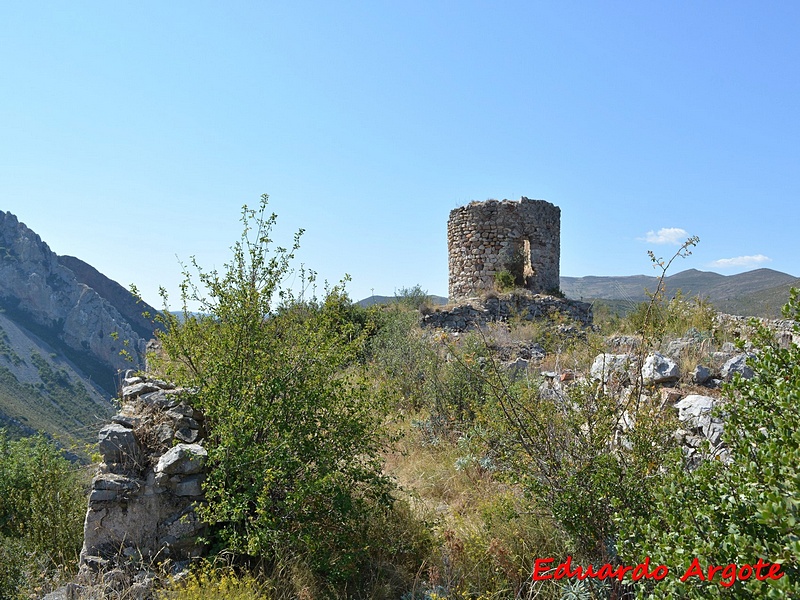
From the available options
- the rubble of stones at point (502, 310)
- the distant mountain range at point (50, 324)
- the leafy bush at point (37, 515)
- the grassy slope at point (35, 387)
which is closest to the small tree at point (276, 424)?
the leafy bush at point (37, 515)

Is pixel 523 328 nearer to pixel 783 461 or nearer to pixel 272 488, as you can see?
pixel 272 488

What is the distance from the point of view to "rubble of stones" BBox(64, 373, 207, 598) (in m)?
3.15

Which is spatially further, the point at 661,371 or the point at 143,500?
the point at 661,371

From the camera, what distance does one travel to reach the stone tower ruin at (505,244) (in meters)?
13.4

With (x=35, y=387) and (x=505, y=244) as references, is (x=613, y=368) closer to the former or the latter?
(x=505, y=244)

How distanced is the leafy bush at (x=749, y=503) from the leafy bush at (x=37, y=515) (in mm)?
3413

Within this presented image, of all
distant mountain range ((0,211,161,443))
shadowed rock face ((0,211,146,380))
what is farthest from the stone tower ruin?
shadowed rock face ((0,211,146,380))

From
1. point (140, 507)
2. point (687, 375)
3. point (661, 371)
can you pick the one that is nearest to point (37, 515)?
point (140, 507)

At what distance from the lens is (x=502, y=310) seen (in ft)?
40.9

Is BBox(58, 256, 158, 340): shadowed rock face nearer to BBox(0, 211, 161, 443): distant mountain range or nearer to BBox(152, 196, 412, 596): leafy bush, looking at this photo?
BBox(0, 211, 161, 443): distant mountain range

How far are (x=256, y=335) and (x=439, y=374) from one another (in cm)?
324

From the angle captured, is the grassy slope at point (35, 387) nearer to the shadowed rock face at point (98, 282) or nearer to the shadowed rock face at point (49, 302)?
the shadowed rock face at point (49, 302)

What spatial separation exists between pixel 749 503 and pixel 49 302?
78.3 metres

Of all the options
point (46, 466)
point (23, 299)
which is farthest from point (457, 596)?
point (23, 299)
